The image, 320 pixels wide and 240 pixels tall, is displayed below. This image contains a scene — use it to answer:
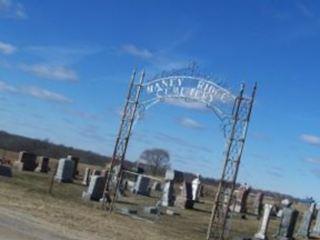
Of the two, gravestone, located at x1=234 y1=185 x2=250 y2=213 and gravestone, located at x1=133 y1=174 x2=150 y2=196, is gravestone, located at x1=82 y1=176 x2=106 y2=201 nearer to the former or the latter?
gravestone, located at x1=133 y1=174 x2=150 y2=196

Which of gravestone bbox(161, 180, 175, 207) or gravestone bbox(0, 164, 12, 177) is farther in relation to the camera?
gravestone bbox(161, 180, 175, 207)

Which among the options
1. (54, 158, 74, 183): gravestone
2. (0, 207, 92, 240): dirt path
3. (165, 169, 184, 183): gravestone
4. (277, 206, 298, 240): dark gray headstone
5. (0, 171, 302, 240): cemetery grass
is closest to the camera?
(0, 207, 92, 240): dirt path

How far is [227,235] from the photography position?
2598 cm

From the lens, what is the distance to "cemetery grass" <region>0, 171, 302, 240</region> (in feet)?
63.8

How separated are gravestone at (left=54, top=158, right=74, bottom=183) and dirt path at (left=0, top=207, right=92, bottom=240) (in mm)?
18066

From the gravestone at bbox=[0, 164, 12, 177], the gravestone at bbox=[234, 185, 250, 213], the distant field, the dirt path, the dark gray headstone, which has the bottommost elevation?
the dirt path

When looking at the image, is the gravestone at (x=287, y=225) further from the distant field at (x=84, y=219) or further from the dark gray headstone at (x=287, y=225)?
the distant field at (x=84, y=219)

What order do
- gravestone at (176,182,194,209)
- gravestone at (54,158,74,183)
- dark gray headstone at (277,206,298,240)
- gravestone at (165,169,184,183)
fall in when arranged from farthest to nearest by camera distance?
gravestone at (165,169,184,183)
gravestone at (54,158,74,183)
gravestone at (176,182,194,209)
dark gray headstone at (277,206,298,240)

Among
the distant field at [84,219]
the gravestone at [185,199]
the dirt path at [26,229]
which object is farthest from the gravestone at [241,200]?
the dirt path at [26,229]

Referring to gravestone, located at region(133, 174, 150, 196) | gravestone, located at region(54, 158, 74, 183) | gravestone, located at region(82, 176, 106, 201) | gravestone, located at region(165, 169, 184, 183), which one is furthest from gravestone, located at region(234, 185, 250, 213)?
gravestone, located at region(82, 176, 106, 201)

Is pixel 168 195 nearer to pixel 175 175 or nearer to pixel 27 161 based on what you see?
pixel 175 175

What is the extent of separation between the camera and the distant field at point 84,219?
63.4ft

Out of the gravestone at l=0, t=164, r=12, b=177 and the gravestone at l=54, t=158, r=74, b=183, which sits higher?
the gravestone at l=54, t=158, r=74, b=183

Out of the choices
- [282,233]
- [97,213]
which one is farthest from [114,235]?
[282,233]
